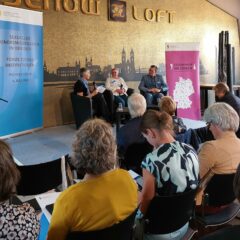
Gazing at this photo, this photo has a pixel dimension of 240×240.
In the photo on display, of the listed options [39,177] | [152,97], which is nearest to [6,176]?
[39,177]

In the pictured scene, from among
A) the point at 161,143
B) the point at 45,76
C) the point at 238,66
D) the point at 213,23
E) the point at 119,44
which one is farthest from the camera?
the point at 238,66

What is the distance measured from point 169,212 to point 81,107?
489 centimetres

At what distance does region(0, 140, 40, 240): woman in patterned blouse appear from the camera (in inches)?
50.2

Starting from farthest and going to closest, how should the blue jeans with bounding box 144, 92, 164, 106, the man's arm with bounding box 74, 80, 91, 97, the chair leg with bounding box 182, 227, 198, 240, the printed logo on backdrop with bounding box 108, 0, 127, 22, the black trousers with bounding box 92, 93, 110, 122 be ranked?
1. the printed logo on backdrop with bounding box 108, 0, 127, 22
2. the blue jeans with bounding box 144, 92, 164, 106
3. the black trousers with bounding box 92, 93, 110, 122
4. the man's arm with bounding box 74, 80, 91, 97
5. the chair leg with bounding box 182, 227, 198, 240

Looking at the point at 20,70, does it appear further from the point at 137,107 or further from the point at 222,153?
the point at 222,153

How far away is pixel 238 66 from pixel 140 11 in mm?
4301

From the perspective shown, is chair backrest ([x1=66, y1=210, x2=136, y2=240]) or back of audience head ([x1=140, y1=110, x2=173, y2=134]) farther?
back of audience head ([x1=140, y1=110, x2=173, y2=134])

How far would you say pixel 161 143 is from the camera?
2020 mm

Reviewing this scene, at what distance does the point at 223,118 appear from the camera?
2.27 meters

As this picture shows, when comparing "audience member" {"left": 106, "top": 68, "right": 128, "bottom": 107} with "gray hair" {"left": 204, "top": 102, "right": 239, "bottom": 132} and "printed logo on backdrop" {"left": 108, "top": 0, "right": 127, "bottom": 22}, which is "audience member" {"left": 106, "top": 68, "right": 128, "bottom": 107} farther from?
"gray hair" {"left": 204, "top": 102, "right": 239, "bottom": 132}

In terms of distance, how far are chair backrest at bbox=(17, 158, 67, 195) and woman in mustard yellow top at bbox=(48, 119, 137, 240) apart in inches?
32.9

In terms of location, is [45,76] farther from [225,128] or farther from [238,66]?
[238,66]

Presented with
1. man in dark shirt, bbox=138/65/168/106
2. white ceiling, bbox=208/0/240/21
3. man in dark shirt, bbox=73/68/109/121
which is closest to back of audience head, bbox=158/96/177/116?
man in dark shirt, bbox=73/68/109/121

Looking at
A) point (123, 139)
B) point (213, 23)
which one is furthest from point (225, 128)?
point (213, 23)
